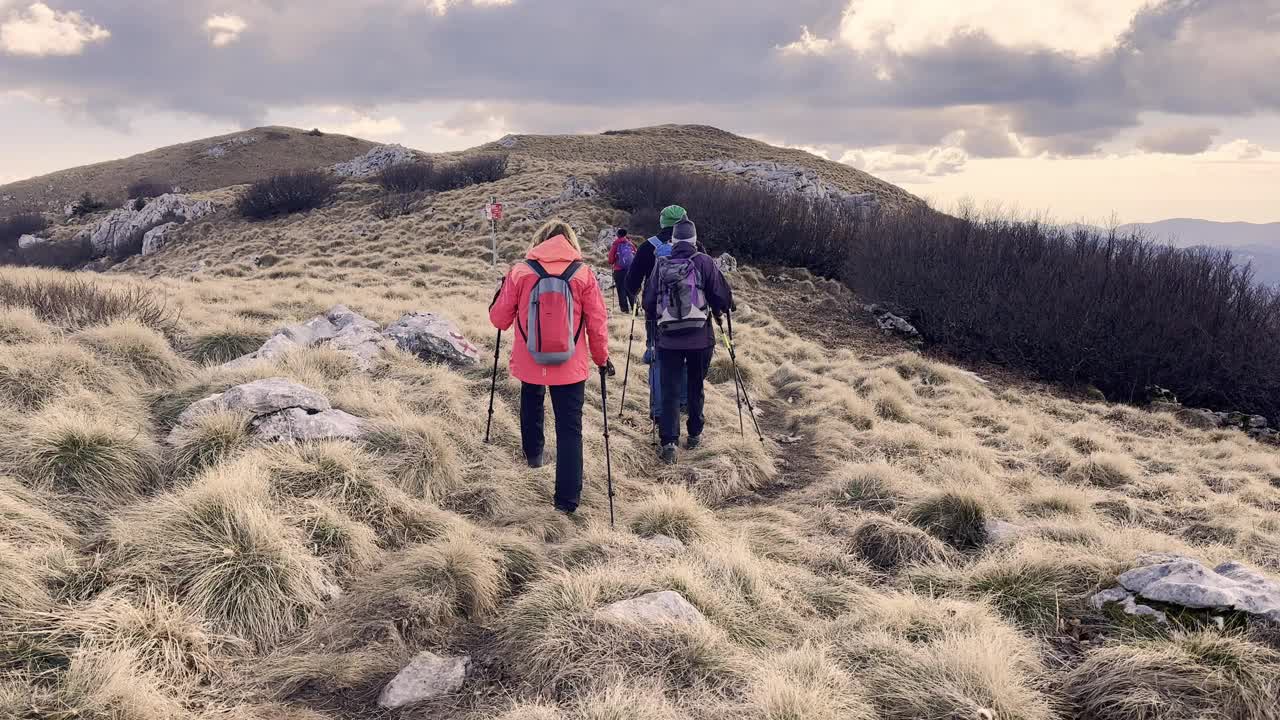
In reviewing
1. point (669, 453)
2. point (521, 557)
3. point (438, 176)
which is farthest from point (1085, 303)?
point (438, 176)

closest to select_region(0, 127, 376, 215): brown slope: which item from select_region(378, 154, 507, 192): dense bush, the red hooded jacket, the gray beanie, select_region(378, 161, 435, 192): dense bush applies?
select_region(378, 161, 435, 192): dense bush

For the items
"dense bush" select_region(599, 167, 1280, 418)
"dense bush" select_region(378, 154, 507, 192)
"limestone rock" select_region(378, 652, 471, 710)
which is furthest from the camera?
"dense bush" select_region(378, 154, 507, 192)

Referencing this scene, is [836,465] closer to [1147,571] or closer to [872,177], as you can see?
[1147,571]

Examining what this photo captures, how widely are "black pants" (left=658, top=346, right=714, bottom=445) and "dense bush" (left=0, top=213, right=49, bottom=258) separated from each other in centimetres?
4879

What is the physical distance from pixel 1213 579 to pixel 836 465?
4061 mm

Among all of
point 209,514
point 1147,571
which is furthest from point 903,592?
point 209,514

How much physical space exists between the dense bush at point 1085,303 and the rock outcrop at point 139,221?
32.2 metres

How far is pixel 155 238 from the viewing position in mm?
32531

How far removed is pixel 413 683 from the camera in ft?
10.1

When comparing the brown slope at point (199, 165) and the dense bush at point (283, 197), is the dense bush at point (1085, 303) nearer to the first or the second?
the dense bush at point (283, 197)

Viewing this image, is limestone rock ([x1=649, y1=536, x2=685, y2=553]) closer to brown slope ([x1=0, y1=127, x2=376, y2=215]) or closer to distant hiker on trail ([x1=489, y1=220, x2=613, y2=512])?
distant hiker on trail ([x1=489, y1=220, x2=613, y2=512])

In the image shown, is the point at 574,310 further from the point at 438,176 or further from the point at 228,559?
the point at 438,176

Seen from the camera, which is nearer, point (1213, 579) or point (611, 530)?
point (1213, 579)

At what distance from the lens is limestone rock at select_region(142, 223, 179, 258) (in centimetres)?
3192
